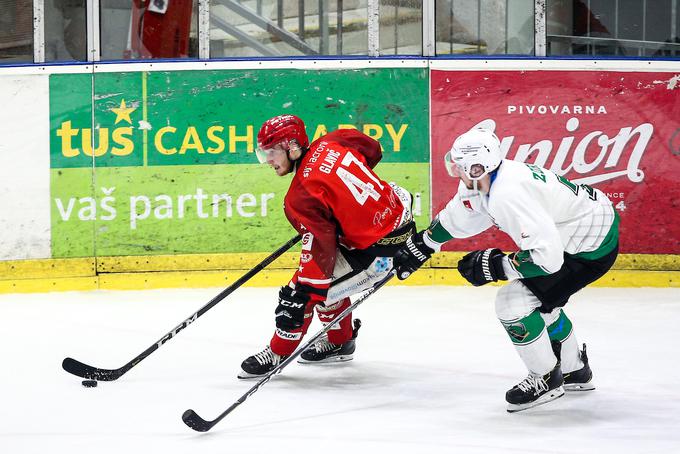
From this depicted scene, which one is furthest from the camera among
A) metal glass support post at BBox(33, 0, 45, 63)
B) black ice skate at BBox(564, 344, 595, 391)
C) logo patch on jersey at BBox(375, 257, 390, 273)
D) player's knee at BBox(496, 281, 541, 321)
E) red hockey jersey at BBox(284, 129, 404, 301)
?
metal glass support post at BBox(33, 0, 45, 63)

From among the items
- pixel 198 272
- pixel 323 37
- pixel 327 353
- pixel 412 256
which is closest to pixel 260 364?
pixel 327 353

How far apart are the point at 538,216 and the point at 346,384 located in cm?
101

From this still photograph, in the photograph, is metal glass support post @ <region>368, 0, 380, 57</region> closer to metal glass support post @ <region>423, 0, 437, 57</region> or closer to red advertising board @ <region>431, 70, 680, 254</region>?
metal glass support post @ <region>423, 0, 437, 57</region>

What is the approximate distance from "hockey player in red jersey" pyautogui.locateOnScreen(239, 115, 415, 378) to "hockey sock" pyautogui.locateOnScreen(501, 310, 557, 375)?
2.37 feet

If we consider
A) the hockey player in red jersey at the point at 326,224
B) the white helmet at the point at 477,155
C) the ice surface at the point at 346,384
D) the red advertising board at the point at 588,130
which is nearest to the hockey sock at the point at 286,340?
the hockey player in red jersey at the point at 326,224

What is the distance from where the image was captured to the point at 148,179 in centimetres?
546

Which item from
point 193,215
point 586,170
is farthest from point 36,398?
point 586,170

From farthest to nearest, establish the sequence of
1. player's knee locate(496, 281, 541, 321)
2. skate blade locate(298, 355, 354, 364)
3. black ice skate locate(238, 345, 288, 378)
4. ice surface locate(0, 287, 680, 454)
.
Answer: skate blade locate(298, 355, 354, 364), black ice skate locate(238, 345, 288, 378), player's knee locate(496, 281, 541, 321), ice surface locate(0, 287, 680, 454)

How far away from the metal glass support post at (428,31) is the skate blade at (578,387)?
2864 mm

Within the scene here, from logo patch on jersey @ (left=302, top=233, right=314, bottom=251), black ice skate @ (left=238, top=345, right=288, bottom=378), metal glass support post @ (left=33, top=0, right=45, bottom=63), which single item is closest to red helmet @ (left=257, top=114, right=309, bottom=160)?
logo patch on jersey @ (left=302, top=233, right=314, bottom=251)

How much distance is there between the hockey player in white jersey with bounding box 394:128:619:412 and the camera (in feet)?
8.93

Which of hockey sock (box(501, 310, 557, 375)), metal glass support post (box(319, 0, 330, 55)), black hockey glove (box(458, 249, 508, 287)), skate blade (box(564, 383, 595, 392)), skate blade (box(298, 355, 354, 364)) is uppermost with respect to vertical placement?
metal glass support post (box(319, 0, 330, 55))

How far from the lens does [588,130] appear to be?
5.50 meters

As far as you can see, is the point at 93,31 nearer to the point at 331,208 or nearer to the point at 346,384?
the point at 331,208
